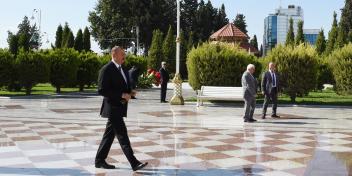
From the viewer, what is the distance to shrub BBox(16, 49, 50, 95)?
24.4 meters

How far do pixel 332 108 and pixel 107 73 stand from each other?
45.6 ft

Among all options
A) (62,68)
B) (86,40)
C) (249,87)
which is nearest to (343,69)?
(249,87)

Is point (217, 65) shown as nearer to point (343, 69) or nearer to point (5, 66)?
point (343, 69)

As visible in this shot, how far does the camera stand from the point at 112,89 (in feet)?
23.5

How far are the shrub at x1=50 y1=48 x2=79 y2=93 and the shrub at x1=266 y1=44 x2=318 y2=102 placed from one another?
11.9 m

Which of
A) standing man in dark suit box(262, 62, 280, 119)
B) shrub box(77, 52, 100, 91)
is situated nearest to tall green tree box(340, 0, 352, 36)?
shrub box(77, 52, 100, 91)

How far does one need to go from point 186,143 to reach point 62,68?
1812 centimetres

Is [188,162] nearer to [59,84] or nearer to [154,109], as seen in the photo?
[154,109]

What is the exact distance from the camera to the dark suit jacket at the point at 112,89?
713 cm

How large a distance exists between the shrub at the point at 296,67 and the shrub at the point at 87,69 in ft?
43.6

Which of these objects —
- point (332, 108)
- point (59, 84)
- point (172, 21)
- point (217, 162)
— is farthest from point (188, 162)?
point (172, 21)

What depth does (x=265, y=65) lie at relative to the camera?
70.4 ft

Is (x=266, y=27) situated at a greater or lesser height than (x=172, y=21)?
greater

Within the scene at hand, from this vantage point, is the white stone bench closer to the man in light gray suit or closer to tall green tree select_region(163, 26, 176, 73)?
the man in light gray suit
